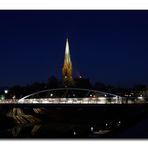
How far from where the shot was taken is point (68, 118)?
16.9 m

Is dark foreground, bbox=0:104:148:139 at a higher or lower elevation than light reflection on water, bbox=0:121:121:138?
higher

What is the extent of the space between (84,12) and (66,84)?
1904 centimetres

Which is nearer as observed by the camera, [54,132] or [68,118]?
[54,132]

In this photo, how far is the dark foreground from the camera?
44.6ft

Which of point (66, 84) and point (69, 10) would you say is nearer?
point (69, 10)

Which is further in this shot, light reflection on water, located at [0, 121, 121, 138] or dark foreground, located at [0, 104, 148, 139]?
dark foreground, located at [0, 104, 148, 139]

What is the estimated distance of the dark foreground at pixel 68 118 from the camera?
13594 mm

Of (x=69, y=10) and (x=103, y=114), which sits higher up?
(x=69, y=10)

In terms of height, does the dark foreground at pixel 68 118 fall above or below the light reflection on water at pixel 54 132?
above

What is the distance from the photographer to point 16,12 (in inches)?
282
